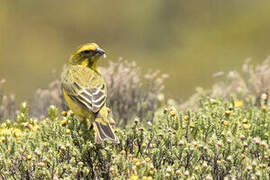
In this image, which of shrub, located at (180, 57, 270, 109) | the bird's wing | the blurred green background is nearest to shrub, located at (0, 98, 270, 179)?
the bird's wing

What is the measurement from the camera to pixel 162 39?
18031 mm

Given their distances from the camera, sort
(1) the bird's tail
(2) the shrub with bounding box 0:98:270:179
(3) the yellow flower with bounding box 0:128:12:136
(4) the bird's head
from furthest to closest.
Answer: (4) the bird's head
(3) the yellow flower with bounding box 0:128:12:136
(1) the bird's tail
(2) the shrub with bounding box 0:98:270:179

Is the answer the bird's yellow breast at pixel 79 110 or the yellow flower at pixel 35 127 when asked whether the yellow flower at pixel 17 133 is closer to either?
the yellow flower at pixel 35 127

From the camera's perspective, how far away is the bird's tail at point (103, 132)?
17.4 ft

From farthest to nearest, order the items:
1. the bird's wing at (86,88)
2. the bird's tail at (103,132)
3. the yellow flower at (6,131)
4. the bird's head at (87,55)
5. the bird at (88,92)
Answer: the bird's head at (87,55) → the yellow flower at (6,131) → the bird's wing at (86,88) → the bird at (88,92) → the bird's tail at (103,132)

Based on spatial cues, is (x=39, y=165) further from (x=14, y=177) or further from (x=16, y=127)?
(x=16, y=127)

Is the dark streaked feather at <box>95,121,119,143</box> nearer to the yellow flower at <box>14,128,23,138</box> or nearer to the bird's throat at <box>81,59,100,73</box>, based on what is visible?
the yellow flower at <box>14,128,23,138</box>

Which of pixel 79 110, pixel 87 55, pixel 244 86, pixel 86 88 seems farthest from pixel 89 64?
pixel 244 86

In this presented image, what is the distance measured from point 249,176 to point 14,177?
202 cm

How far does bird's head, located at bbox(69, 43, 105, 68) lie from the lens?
6.65 metres

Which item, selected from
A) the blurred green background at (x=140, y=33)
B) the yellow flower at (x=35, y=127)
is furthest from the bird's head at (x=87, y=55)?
the blurred green background at (x=140, y=33)

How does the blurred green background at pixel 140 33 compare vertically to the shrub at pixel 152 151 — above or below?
above

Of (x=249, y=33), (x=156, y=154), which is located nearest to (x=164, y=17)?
(x=249, y=33)

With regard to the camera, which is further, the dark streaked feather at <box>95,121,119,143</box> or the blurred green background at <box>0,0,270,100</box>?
the blurred green background at <box>0,0,270,100</box>
